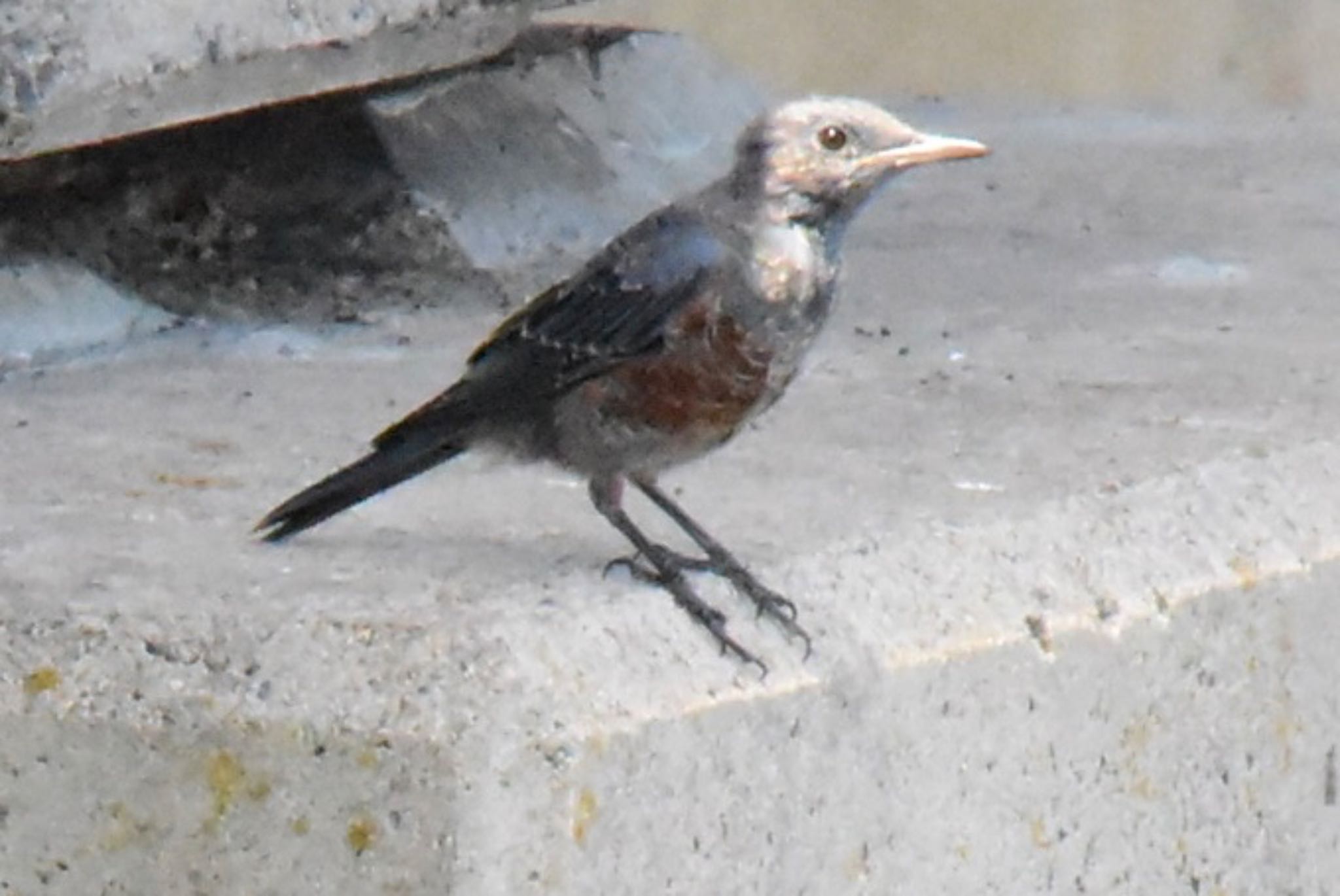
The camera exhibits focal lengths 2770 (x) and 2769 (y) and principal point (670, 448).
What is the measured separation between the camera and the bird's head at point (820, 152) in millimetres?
2600

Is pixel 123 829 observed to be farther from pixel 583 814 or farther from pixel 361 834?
pixel 583 814

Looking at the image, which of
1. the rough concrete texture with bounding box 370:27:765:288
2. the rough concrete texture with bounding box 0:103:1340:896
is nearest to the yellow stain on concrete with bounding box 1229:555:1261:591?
the rough concrete texture with bounding box 0:103:1340:896

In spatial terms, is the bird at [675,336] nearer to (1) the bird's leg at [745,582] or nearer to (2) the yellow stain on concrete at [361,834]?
(1) the bird's leg at [745,582]

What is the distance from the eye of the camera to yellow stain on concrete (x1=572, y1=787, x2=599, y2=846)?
2086 millimetres

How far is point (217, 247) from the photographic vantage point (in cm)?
352

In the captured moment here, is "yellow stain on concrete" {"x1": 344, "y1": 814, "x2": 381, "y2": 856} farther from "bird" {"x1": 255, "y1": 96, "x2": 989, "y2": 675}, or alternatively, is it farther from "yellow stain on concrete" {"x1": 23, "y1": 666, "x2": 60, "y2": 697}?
"bird" {"x1": 255, "y1": 96, "x2": 989, "y2": 675}

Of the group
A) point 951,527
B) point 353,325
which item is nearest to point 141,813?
point 951,527

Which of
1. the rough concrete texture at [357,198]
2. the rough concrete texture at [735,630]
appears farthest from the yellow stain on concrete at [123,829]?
the rough concrete texture at [357,198]

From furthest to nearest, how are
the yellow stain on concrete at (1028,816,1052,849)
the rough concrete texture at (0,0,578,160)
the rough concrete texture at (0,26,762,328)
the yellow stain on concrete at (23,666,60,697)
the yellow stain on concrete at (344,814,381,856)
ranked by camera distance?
1. the rough concrete texture at (0,26,762,328)
2. the rough concrete texture at (0,0,578,160)
3. the yellow stain on concrete at (1028,816,1052,849)
4. the yellow stain on concrete at (23,666,60,697)
5. the yellow stain on concrete at (344,814,381,856)

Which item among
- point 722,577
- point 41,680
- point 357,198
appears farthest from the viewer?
point 357,198

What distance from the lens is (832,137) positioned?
261 cm

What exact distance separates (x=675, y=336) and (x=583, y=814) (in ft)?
1.97

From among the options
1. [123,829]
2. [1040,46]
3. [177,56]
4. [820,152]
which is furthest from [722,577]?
[1040,46]

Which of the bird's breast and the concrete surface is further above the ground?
the bird's breast
